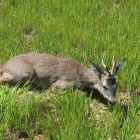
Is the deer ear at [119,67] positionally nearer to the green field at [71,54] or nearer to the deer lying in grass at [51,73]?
the deer lying in grass at [51,73]

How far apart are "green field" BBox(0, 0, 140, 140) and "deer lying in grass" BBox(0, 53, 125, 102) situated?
0.23 m

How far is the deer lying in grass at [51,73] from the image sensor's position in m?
4.72

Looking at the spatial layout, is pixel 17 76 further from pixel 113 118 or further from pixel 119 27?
pixel 119 27

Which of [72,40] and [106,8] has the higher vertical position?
[106,8]

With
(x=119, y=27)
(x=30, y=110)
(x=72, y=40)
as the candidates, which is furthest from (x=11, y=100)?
(x=119, y=27)

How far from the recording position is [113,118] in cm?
362

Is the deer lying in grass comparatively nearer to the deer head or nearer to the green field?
the deer head

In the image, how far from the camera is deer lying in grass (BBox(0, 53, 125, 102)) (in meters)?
4.72

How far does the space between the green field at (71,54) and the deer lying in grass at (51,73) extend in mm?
231

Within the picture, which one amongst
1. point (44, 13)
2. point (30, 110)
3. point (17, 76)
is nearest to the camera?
point (30, 110)

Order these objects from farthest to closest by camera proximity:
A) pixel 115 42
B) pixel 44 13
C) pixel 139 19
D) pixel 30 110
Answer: pixel 44 13, pixel 139 19, pixel 115 42, pixel 30 110

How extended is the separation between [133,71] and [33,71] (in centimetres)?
194

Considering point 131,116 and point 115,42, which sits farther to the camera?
point 115,42

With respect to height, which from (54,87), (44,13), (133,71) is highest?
(44,13)
